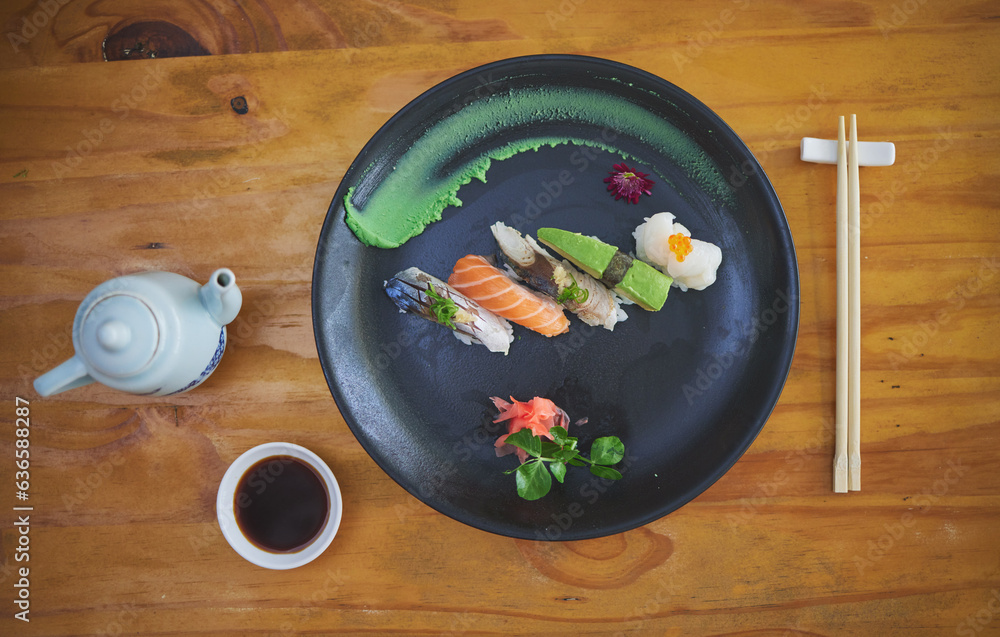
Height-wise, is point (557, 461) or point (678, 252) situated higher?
point (678, 252)

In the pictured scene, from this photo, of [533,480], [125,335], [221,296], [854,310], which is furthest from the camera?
[854,310]

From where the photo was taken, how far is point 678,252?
189cm

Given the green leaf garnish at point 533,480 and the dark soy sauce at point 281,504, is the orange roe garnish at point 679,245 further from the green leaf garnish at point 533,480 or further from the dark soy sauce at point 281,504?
the dark soy sauce at point 281,504

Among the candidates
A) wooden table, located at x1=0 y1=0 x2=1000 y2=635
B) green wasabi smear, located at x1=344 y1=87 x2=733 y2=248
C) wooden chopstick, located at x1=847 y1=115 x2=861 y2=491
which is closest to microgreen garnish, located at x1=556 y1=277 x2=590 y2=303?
green wasabi smear, located at x1=344 y1=87 x2=733 y2=248

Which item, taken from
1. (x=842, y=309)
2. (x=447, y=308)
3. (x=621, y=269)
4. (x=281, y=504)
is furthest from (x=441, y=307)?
(x=842, y=309)

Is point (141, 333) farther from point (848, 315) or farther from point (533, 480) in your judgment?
point (848, 315)

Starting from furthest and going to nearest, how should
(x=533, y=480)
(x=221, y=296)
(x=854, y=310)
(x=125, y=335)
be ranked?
1. (x=854, y=310)
2. (x=533, y=480)
3. (x=221, y=296)
4. (x=125, y=335)

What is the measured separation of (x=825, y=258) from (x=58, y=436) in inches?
116

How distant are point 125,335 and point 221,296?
0.26 m

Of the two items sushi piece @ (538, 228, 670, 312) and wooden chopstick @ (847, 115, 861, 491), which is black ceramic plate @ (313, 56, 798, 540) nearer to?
sushi piece @ (538, 228, 670, 312)

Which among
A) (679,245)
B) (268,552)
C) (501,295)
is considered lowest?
(268,552)

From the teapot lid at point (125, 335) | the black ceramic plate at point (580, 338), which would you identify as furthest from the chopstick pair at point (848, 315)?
the teapot lid at point (125, 335)

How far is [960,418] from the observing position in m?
2.08

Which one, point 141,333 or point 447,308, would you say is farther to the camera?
point 447,308
